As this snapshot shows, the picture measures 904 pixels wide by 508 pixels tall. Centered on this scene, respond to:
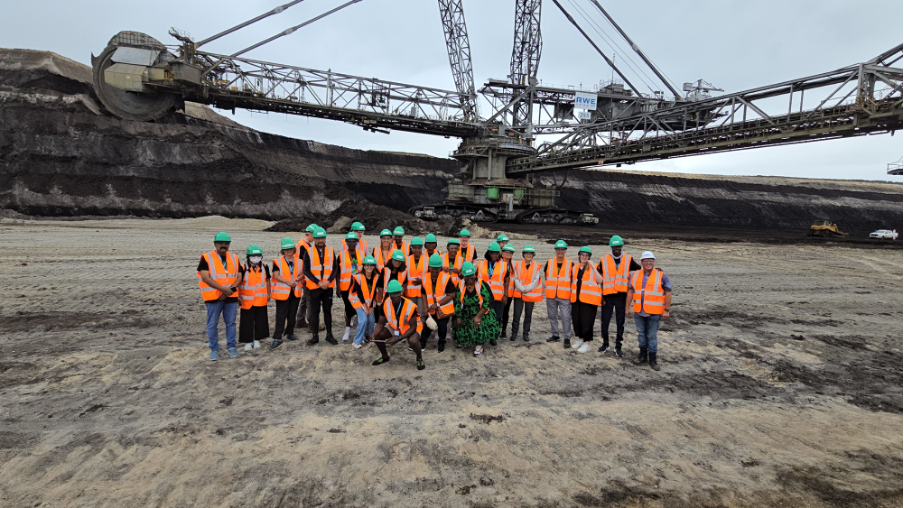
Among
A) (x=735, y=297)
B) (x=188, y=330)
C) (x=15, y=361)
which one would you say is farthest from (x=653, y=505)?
(x=735, y=297)

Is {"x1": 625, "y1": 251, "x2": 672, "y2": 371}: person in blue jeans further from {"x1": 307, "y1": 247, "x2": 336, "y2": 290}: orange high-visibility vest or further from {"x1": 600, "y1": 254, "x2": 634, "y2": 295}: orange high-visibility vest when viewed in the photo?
{"x1": 307, "y1": 247, "x2": 336, "y2": 290}: orange high-visibility vest

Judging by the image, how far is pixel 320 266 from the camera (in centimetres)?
729

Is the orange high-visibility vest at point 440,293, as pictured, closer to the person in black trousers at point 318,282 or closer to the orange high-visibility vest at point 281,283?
the person in black trousers at point 318,282

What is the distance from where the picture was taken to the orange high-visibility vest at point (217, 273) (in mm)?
6262

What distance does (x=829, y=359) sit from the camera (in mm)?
7113

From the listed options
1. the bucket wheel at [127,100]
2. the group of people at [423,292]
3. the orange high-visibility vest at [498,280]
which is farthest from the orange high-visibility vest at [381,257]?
the bucket wheel at [127,100]

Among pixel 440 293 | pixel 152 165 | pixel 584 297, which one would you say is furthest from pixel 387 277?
pixel 152 165

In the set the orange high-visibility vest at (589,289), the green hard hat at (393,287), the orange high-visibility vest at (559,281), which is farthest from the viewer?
the orange high-visibility vest at (559,281)

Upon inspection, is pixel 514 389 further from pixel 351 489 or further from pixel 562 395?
pixel 351 489

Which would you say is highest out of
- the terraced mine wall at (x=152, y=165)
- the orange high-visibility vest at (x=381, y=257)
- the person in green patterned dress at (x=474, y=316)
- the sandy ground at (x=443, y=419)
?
the terraced mine wall at (x=152, y=165)

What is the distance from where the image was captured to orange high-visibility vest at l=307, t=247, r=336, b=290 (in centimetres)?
721

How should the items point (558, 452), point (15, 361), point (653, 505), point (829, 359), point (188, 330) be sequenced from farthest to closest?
point (188, 330) < point (829, 359) < point (15, 361) < point (558, 452) < point (653, 505)

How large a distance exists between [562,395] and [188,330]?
6.09 m

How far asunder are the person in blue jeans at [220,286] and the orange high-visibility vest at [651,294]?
550cm
